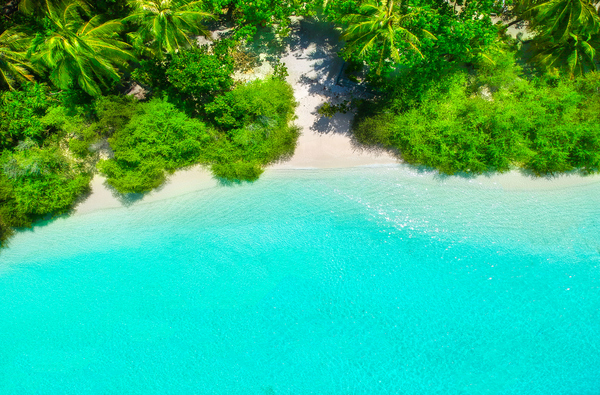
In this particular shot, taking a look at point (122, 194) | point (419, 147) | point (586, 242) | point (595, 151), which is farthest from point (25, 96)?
point (586, 242)

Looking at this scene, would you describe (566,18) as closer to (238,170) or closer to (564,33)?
(564,33)

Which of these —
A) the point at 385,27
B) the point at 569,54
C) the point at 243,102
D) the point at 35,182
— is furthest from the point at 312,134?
the point at 35,182

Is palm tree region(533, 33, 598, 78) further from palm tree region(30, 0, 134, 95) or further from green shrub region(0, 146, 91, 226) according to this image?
green shrub region(0, 146, 91, 226)

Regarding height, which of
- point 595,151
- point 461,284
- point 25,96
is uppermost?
point 25,96

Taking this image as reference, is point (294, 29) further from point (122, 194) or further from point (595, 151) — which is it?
point (595, 151)

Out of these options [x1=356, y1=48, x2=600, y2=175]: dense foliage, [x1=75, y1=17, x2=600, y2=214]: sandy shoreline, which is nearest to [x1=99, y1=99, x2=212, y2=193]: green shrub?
[x1=75, y1=17, x2=600, y2=214]: sandy shoreline
